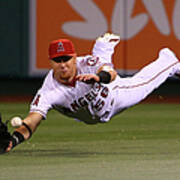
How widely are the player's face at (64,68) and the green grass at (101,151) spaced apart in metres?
0.73

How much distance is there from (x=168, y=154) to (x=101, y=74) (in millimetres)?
1057

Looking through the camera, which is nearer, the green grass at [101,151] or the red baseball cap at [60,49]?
the green grass at [101,151]

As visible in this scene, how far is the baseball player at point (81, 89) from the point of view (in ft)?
23.0

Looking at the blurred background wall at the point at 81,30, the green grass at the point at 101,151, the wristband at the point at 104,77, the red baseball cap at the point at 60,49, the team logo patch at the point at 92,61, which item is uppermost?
the red baseball cap at the point at 60,49

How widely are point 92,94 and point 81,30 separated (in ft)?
26.4

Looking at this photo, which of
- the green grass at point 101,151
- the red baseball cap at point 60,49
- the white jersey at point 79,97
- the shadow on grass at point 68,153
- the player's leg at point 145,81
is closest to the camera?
the green grass at point 101,151

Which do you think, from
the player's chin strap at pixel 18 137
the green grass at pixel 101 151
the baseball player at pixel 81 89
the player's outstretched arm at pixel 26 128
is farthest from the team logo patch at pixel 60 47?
the green grass at pixel 101 151

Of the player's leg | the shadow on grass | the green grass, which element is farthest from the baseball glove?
the player's leg

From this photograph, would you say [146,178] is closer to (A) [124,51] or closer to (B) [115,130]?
(B) [115,130]

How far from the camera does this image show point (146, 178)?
19.2 feet

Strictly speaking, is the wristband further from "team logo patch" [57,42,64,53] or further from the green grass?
the green grass

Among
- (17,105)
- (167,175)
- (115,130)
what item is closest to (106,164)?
(167,175)

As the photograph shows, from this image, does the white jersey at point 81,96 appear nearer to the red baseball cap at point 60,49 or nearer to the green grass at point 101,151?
the red baseball cap at point 60,49

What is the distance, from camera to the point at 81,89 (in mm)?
7246
